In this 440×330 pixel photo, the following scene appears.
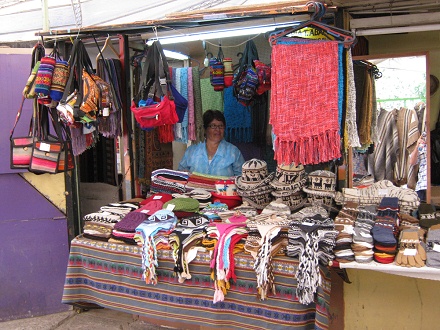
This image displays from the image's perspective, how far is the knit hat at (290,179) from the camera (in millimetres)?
3785

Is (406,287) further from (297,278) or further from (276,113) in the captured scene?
(276,113)

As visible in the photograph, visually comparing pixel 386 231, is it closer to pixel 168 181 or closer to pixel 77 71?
pixel 168 181

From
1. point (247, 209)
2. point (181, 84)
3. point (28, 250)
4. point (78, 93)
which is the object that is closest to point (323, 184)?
point (247, 209)

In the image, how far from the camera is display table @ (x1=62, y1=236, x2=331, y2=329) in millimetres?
3217

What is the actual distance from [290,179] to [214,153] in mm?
1022

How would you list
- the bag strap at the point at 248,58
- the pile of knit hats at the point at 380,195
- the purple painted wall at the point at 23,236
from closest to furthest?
the pile of knit hats at the point at 380,195 → the bag strap at the point at 248,58 → the purple painted wall at the point at 23,236

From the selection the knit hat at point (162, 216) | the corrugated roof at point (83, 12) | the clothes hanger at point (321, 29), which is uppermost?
the corrugated roof at point (83, 12)

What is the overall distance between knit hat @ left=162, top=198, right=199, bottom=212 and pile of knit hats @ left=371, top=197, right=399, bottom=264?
1.47m

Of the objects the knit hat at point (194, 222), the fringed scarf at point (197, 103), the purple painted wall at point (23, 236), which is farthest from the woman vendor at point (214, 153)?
the purple painted wall at point (23, 236)

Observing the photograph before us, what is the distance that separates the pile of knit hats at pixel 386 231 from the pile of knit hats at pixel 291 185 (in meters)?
0.64

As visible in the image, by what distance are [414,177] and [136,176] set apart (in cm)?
250

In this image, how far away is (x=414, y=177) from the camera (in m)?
3.77

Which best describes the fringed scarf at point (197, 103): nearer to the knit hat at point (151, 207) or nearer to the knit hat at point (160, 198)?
the knit hat at point (160, 198)

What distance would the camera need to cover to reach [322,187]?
12.0ft
